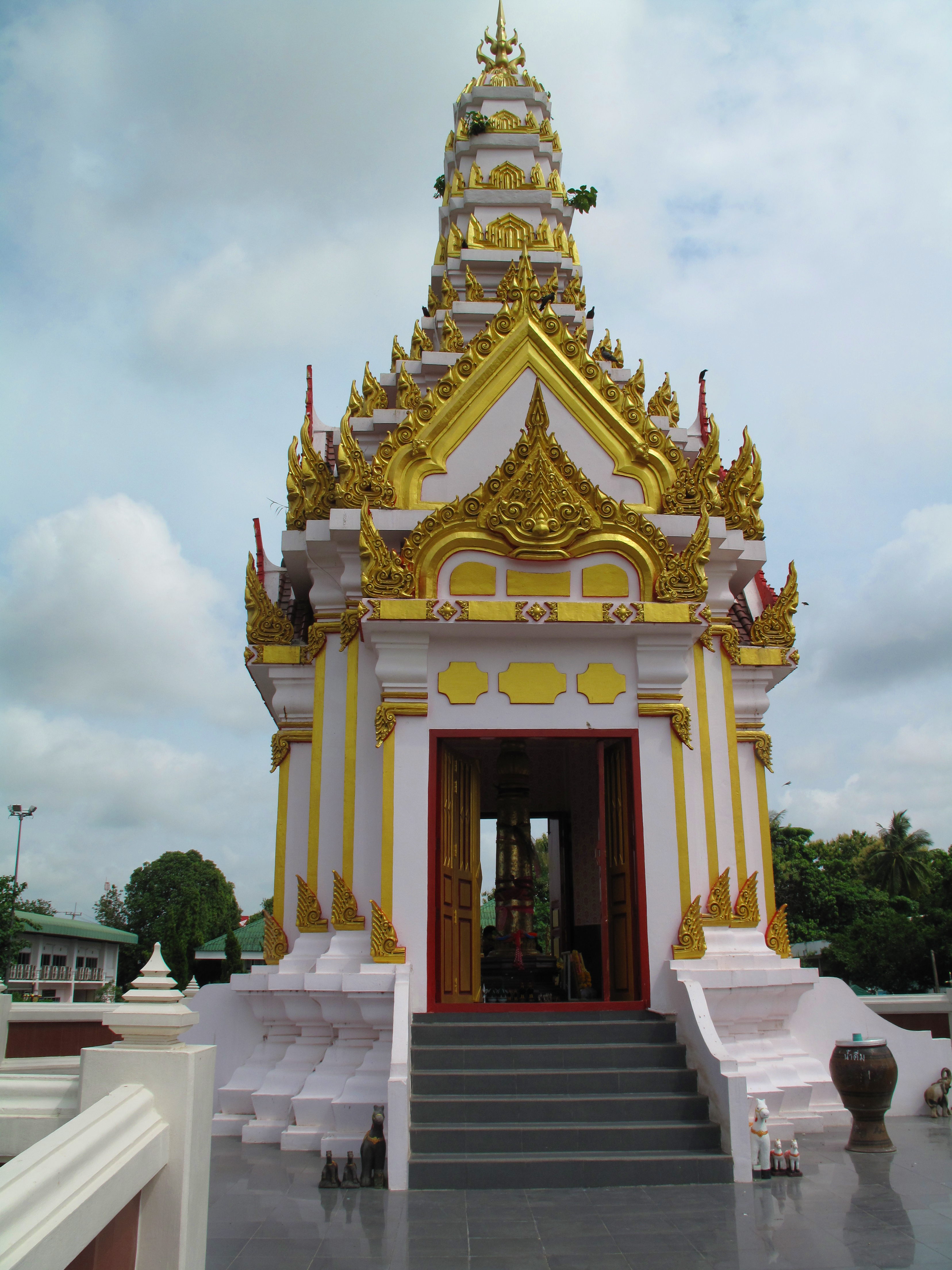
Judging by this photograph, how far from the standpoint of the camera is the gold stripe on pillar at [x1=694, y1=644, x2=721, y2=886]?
9070mm

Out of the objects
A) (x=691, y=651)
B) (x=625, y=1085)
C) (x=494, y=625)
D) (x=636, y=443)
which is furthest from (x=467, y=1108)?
(x=636, y=443)

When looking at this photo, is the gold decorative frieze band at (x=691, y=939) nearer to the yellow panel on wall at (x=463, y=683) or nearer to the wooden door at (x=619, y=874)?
the wooden door at (x=619, y=874)

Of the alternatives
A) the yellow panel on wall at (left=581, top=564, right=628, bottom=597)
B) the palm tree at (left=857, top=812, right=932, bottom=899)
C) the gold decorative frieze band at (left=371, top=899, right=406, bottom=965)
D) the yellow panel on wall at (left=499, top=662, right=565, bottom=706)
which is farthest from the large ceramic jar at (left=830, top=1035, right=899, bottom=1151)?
the palm tree at (left=857, top=812, right=932, bottom=899)

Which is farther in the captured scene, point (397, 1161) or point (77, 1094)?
point (397, 1161)

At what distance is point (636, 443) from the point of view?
9938 millimetres

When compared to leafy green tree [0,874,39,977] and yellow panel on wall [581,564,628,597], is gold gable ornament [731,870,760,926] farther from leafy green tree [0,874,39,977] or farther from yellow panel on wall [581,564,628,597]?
leafy green tree [0,874,39,977]

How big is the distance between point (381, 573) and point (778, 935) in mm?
5364

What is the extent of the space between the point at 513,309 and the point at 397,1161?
7.95m

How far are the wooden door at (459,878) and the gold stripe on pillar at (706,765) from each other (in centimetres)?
229

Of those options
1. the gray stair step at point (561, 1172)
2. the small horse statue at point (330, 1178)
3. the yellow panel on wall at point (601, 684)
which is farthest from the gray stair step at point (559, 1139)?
the yellow panel on wall at point (601, 684)

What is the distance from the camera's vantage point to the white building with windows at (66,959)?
111ft

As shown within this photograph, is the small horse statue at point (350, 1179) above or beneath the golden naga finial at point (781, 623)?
beneath

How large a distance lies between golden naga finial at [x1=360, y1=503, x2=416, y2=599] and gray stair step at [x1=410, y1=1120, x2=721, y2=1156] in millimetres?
4390

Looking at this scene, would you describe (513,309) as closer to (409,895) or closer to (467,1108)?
(409,895)
